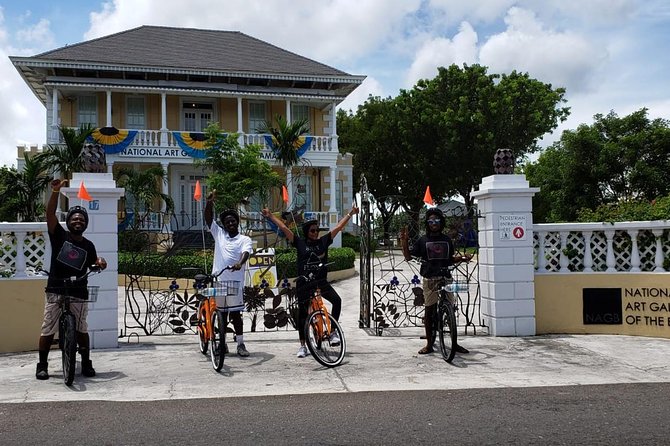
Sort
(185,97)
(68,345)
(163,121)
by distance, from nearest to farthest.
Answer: (68,345), (163,121), (185,97)

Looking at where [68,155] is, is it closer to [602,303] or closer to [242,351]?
[242,351]

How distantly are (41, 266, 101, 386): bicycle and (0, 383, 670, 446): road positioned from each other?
67 centimetres

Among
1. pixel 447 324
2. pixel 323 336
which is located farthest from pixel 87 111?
pixel 447 324

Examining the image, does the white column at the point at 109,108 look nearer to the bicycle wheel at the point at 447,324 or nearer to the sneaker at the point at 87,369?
the sneaker at the point at 87,369

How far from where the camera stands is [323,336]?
7172 mm

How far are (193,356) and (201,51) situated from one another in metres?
23.6

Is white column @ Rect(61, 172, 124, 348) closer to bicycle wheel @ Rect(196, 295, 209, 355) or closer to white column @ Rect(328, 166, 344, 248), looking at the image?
bicycle wheel @ Rect(196, 295, 209, 355)

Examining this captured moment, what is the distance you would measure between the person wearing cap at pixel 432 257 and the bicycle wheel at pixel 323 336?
1.28 metres

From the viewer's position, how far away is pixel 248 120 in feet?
96.7

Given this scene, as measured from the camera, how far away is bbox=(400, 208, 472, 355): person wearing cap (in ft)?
25.6

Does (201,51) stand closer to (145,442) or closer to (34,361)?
(34,361)

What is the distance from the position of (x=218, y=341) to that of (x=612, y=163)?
63.7 ft

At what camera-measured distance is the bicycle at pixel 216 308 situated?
699 centimetres

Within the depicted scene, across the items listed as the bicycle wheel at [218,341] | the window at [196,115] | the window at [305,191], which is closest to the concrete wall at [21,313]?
the bicycle wheel at [218,341]
